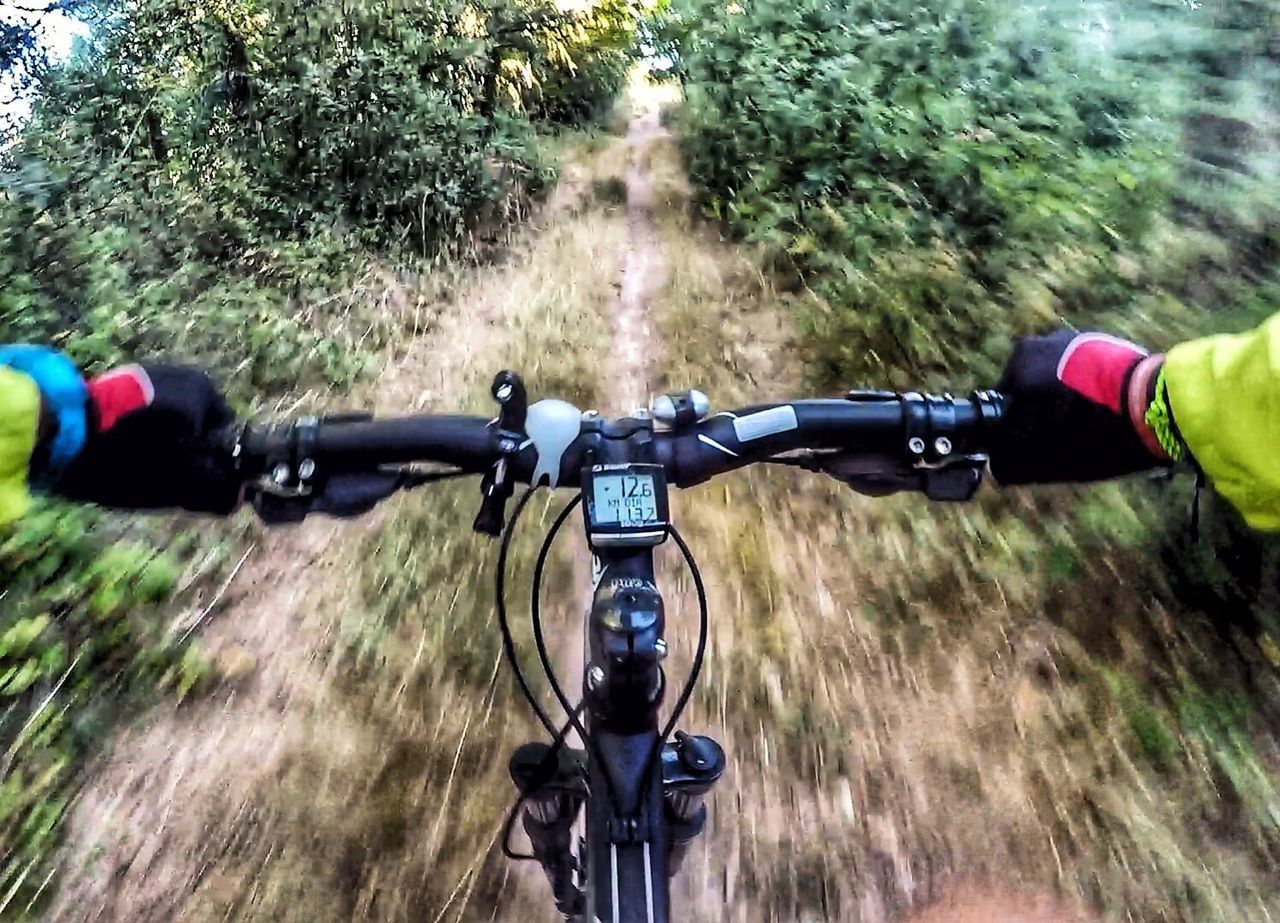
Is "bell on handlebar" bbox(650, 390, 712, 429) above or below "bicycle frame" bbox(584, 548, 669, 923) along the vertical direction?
Answer: above

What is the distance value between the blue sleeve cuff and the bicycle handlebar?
0.27 metres

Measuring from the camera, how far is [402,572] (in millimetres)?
3928

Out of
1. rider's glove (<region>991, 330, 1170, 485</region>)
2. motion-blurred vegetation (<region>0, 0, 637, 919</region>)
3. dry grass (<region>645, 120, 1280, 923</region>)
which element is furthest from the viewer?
motion-blurred vegetation (<region>0, 0, 637, 919</region>)

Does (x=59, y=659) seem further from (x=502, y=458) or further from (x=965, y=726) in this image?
(x=965, y=726)

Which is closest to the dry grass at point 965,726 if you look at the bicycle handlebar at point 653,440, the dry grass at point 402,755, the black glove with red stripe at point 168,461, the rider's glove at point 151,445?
the dry grass at point 402,755

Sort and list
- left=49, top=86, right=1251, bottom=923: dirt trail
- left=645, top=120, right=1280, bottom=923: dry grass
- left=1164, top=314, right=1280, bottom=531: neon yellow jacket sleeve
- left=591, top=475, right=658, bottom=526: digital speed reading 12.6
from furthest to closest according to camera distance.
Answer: left=49, top=86, right=1251, bottom=923: dirt trail → left=645, top=120, right=1280, bottom=923: dry grass → left=591, top=475, right=658, bottom=526: digital speed reading 12.6 → left=1164, top=314, right=1280, bottom=531: neon yellow jacket sleeve

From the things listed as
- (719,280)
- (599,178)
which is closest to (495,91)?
(599,178)

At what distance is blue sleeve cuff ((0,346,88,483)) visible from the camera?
1.66 meters

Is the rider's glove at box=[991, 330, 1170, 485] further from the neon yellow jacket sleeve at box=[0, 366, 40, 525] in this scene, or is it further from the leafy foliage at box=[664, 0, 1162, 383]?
the leafy foliage at box=[664, 0, 1162, 383]

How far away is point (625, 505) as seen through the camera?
5.39ft

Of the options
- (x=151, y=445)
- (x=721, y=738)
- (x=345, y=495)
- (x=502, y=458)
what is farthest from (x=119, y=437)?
(x=721, y=738)

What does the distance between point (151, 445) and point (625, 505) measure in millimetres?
989

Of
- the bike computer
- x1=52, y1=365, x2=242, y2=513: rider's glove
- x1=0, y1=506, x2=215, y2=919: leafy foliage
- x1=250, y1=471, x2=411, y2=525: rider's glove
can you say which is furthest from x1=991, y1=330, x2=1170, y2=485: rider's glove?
x1=0, y1=506, x2=215, y2=919: leafy foliage

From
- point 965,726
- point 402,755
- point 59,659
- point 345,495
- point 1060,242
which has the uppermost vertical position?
point 345,495
